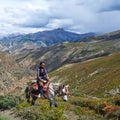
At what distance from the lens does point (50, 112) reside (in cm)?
1897

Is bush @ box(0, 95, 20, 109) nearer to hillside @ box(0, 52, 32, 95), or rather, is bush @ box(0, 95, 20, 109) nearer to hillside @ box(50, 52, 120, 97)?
hillside @ box(50, 52, 120, 97)

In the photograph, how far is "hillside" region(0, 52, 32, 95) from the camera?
128 m

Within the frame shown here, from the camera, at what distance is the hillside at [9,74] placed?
420 ft

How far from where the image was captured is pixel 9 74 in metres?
150

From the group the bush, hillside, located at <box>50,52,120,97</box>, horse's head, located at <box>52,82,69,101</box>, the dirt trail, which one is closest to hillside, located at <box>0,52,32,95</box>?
hillside, located at <box>50,52,120,97</box>

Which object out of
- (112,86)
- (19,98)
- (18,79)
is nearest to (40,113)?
(19,98)

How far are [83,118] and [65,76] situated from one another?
9523 cm

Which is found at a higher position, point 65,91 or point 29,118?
point 65,91

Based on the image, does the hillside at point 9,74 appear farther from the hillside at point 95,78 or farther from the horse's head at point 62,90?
the horse's head at point 62,90

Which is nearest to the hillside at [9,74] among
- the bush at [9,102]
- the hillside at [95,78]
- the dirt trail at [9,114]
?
the hillside at [95,78]

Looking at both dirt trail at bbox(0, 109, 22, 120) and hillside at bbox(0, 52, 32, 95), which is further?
hillside at bbox(0, 52, 32, 95)

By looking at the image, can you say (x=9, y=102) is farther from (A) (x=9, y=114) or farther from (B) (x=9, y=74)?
(B) (x=9, y=74)

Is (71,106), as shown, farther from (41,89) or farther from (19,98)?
(19,98)

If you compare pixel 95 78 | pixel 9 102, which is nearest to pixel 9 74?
pixel 95 78
